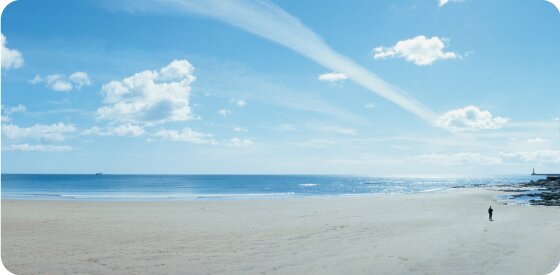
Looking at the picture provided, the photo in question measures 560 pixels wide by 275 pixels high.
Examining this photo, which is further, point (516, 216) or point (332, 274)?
point (516, 216)

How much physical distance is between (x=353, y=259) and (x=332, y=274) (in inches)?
75.6

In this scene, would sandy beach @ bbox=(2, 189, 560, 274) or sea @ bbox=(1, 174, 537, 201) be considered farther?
sea @ bbox=(1, 174, 537, 201)

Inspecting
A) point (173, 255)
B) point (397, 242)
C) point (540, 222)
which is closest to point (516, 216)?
point (540, 222)

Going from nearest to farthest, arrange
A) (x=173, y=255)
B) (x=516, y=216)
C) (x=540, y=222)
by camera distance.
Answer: (x=173, y=255) → (x=540, y=222) → (x=516, y=216)

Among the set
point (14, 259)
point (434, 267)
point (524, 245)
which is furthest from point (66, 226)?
point (524, 245)

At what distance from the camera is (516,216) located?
27.1 metres

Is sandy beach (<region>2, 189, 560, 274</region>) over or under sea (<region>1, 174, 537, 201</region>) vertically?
over

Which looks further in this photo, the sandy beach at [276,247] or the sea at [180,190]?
the sea at [180,190]

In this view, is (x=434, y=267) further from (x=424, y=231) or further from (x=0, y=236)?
(x=0, y=236)

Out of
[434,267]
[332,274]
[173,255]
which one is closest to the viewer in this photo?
[332,274]

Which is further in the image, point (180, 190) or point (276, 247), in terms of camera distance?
point (180, 190)

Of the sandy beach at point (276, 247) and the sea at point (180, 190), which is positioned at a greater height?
the sandy beach at point (276, 247)

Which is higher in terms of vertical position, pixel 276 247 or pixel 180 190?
pixel 276 247

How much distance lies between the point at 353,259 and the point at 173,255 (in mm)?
6300
